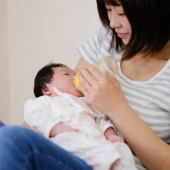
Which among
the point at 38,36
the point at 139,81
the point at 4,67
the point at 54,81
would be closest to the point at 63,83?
the point at 54,81

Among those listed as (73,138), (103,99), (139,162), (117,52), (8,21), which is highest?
(8,21)

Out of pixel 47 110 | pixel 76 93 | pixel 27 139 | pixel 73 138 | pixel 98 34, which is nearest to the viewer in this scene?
pixel 27 139

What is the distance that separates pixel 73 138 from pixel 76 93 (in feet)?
0.95

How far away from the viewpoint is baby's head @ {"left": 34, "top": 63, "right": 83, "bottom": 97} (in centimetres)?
111

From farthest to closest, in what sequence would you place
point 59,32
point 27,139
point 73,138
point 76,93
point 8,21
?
point 8,21 < point 59,32 < point 76,93 < point 73,138 < point 27,139

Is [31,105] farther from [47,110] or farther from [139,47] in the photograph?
[139,47]

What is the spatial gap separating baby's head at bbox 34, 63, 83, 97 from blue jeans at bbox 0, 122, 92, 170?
1.33ft

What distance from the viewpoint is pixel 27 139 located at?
667 millimetres

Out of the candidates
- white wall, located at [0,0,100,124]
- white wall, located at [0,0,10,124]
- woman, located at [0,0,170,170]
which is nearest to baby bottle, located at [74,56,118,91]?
woman, located at [0,0,170,170]

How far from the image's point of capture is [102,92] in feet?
3.01

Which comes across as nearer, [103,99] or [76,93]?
[103,99]

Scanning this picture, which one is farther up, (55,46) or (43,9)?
(43,9)

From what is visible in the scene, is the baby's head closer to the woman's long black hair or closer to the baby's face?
the baby's face

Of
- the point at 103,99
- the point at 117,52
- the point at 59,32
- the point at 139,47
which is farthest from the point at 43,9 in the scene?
the point at 103,99
